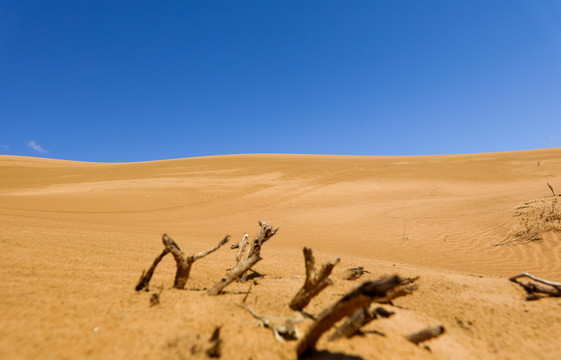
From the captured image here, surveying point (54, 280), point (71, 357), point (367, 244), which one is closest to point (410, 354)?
point (71, 357)

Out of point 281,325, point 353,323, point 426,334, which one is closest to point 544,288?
point 426,334

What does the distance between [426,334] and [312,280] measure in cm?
97

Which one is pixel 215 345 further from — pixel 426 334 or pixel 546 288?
pixel 546 288

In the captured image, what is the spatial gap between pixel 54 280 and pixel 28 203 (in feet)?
43.2

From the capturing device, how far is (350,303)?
1635 millimetres

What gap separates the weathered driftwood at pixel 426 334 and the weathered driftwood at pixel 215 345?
151 centimetres

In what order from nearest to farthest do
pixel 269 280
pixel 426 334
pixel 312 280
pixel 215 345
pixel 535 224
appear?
1. pixel 215 345
2. pixel 426 334
3. pixel 312 280
4. pixel 269 280
5. pixel 535 224

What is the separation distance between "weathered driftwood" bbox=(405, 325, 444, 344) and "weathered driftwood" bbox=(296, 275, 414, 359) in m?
0.75

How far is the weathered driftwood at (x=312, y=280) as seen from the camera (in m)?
2.07

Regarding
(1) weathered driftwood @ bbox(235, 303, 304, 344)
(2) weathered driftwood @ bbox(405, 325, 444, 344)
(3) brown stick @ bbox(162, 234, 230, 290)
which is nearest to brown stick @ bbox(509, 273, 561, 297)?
(2) weathered driftwood @ bbox(405, 325, 444, 344)

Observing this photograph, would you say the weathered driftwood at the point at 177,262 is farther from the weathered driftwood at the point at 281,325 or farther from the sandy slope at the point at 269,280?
the weathered driftwood at the point at 281,325

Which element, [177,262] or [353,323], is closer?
[353,323]

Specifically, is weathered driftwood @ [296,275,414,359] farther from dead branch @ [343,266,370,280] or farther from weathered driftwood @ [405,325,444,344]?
dead branch @ [343,266,370,280]

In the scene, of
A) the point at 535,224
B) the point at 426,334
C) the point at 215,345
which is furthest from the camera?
the point at 535,224
